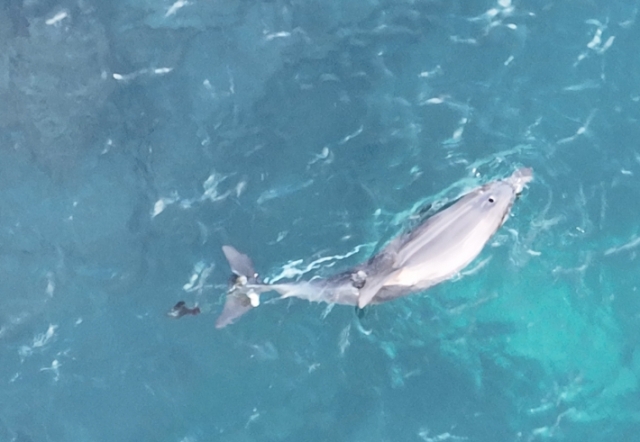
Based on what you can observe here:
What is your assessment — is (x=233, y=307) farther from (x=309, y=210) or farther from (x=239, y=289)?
(x=309, y=210)

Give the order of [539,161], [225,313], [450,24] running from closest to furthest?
1. [225,313]
2. [539,161]
3. [450,24]

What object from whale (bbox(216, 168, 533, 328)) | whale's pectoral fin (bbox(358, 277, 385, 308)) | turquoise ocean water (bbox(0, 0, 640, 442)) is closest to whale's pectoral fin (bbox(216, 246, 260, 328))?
whale (bbox(216, 168, 533, 328))

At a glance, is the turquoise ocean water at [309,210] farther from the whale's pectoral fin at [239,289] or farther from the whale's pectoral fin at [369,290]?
the whale's pectoral fin at [369,290]

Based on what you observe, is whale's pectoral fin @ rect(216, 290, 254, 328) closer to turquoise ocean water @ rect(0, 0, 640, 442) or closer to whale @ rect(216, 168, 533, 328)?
whale @ rect(216, 168, 533, 328)

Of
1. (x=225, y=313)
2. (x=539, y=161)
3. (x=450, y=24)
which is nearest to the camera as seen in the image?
(x=225, y=313)

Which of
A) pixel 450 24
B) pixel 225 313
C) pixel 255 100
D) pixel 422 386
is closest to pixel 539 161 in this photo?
pixel 450 24

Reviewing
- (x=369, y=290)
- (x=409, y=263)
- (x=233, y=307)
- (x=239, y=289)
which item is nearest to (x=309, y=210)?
(x=239, y=289)

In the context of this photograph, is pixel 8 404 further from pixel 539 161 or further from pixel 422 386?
pixel 539 161
